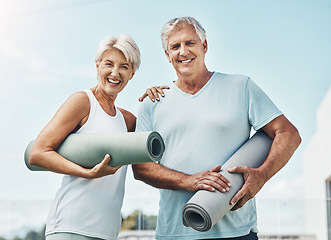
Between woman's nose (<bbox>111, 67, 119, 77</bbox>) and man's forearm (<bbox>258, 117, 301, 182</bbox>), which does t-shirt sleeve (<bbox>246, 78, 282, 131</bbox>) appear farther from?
woman's nose (<bbox>111, 67, 119, 77</bbox>)

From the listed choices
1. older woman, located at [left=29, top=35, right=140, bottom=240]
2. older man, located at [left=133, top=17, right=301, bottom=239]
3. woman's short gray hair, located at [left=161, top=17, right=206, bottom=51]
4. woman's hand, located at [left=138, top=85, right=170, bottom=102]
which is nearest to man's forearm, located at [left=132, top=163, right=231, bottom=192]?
older man, located at [left=133, top=17, right=301, bottom=239]

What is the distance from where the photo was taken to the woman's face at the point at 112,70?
230cm

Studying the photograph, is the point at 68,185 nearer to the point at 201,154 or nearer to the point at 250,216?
the point at 201,154

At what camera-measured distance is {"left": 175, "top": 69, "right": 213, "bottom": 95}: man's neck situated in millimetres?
2371

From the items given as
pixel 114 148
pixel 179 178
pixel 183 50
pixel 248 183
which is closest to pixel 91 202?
pixel 114 148

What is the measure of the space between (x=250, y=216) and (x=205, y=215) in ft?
1.34

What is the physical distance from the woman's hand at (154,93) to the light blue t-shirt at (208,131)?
0.06 metres

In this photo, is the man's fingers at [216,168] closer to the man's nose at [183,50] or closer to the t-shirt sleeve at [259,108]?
the t-shirt sleeve at [259,108]

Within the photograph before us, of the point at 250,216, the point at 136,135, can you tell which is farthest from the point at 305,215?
the point at 136,135

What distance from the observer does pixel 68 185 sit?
2.20 m

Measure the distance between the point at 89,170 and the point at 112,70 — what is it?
53cm

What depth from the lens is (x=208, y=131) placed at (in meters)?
2.24

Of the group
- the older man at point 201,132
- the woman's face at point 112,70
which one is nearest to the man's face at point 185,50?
the older man at point 201,132

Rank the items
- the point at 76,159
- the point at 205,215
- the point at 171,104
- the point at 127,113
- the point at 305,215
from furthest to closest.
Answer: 1. the point at 305,215
2. the point at 127,113
3. the point at 171,104
4. the point at 76,159
5. the point at 205,215
